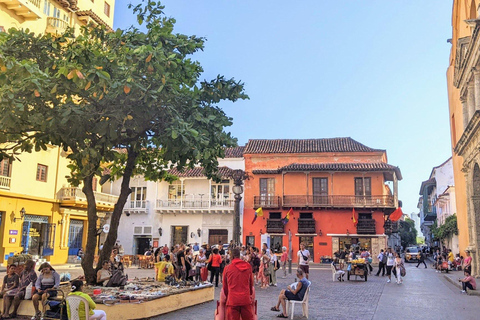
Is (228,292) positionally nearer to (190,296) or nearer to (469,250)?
(190,296)

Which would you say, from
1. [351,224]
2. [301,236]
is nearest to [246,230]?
[301,236]

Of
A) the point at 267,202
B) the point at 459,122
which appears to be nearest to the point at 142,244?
the point at 267,202

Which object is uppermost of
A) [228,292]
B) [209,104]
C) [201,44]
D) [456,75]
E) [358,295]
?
[456,75]

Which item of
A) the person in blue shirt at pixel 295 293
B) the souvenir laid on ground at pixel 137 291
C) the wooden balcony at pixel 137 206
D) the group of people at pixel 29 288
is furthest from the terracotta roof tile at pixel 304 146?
the group of people at pixel 29 288

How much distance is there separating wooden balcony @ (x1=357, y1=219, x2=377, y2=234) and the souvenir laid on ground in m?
25.3

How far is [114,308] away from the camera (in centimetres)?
888

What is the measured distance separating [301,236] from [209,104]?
87.4ft

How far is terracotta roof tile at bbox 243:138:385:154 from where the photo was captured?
39.0 m

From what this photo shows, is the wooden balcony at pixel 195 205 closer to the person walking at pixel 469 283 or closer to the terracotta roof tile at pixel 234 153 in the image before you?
the terracotta roof tile at pixel 234 153

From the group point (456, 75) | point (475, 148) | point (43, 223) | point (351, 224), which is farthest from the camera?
point (351, 224)

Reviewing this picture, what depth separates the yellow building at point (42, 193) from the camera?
24125 mm

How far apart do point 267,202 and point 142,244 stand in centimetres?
1182

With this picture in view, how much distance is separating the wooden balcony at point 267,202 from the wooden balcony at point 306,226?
7.73ft

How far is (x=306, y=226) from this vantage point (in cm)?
3650
